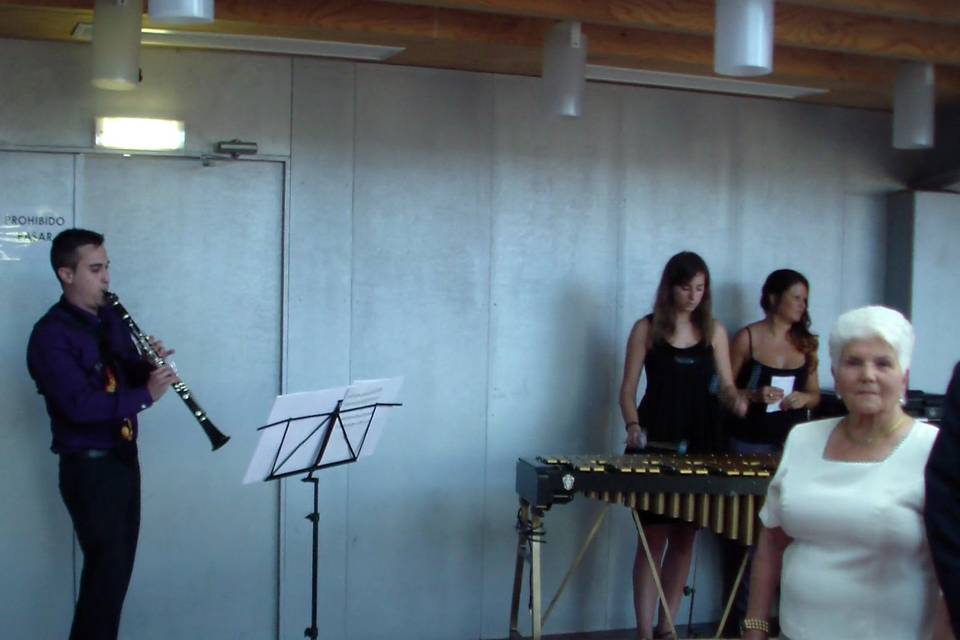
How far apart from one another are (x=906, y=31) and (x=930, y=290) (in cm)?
175

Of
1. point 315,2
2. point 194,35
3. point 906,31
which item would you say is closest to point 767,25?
point 906,31

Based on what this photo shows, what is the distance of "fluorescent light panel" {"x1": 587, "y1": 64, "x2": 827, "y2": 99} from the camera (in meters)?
5.59

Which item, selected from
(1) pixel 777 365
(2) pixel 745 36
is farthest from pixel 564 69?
(1) pixel 777 365

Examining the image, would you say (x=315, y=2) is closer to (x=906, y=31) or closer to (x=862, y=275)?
(x=906, y=31)

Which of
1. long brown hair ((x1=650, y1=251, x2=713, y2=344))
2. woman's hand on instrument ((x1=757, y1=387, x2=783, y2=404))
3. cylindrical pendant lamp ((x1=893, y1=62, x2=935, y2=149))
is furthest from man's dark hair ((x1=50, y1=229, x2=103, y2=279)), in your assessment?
cylindrical pendant lamp ((x1=893, y1=62, x2=935, y2=149))

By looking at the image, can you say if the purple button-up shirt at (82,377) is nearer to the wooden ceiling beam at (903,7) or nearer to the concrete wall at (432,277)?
the concrete wall at (432,277)

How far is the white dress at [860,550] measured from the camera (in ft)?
8.06

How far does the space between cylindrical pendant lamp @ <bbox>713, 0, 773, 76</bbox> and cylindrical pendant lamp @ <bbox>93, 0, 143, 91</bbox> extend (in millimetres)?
2102

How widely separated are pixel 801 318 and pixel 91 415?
3350 mm

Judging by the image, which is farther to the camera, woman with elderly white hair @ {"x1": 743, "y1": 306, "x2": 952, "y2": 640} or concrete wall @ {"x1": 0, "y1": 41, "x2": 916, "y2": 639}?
concrete wall @ {"x1": 0, "y1": 41, "x2": 916, "y2": 639}

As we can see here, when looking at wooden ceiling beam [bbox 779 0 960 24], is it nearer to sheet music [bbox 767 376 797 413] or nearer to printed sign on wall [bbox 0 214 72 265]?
sheet music [bbox 767 376 797 413]

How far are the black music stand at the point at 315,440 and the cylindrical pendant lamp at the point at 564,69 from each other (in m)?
1.43

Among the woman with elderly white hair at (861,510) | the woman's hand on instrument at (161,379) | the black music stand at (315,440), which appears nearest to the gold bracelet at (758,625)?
the woman with elderly white hair at (861,510)

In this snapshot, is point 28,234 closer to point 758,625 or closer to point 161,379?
point 161,379
